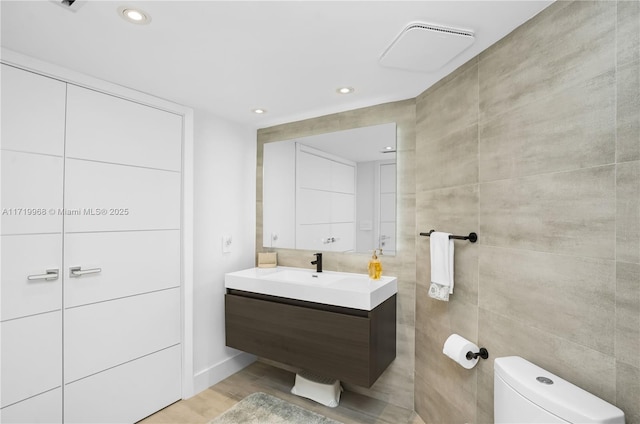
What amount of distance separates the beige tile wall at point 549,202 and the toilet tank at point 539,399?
7cm

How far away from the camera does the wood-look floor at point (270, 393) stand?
2.10 meters

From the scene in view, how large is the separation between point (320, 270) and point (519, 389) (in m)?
1.58

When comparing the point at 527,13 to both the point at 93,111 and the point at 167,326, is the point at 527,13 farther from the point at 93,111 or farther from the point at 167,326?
the point at 167,326

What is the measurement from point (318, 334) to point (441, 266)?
905mm

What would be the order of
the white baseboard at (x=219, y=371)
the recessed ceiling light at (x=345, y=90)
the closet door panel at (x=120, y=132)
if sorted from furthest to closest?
the white baseboard at (x=219, y=371)
the recessed ceiling light at (x=345, y=90)
the closet door panel at (x=120, y=132)

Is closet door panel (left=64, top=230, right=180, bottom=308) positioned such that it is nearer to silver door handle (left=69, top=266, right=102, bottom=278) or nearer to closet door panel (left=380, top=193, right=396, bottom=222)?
silver door handle (left=69, top=266, right=102, bottom=278)

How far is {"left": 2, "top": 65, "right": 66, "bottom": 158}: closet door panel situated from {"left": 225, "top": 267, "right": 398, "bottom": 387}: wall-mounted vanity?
143 cm

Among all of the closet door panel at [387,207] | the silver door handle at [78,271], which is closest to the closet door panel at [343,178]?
the closet door panel at [387,207]

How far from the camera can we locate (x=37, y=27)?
1378 mm

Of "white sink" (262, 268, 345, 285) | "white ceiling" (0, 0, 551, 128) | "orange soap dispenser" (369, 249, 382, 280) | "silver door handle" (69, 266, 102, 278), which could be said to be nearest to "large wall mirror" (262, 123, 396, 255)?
"orange soap dispenser" (369, 249, 382, 280)

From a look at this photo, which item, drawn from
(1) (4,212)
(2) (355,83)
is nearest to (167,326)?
(1) (4,212)

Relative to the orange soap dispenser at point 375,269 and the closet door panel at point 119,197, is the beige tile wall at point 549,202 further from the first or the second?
the closet door panel at point 119,197

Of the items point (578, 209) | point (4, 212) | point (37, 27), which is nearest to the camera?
point (578, 209)

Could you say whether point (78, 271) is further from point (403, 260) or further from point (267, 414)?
point (403, 260)
